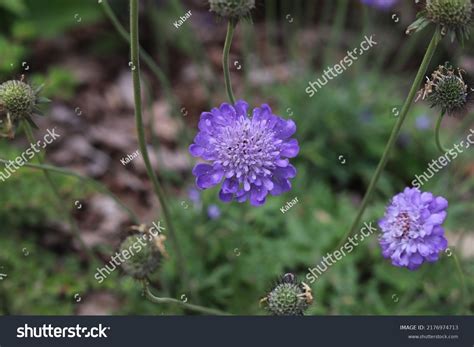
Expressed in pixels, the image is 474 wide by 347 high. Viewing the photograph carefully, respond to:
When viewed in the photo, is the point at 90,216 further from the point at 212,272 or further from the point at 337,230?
the point at 337,230

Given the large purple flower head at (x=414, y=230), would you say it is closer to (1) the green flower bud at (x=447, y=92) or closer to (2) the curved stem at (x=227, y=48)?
(1) the green flower bud at (x=447, y=92)

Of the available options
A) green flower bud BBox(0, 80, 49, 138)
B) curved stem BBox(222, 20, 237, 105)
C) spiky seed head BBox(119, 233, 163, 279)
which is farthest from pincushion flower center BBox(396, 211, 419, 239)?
green flower bud BBox(0, 80, 49, 138)

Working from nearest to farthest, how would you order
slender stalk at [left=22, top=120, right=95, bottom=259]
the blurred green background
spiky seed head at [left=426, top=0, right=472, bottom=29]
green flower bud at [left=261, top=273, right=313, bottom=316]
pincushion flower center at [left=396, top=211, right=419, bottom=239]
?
spiky seed head at [left=426, top=0, right=472, bottom=29]
green flower bud at [left=261, top=273, right=313, bottom=316]
pincushion flower center at [left=396, top=211, right=419, bottom=239]
slender stalk at [left=22, top=120, right=95, bottom=259]
the blurred green background

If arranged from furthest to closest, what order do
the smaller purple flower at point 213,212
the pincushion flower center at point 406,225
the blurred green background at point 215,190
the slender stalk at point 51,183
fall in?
1. the smaller purple flower at point 213,212
2. the blurred green background at point 215,190
3. the slender stalk at point 51,183
4. the pincushion flower center at point 406,225

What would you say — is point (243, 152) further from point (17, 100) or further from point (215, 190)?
point (215, 190)

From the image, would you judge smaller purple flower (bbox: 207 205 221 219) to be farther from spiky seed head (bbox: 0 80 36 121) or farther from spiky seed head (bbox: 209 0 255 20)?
spiky seed head (bbox: 209 0 255 20)

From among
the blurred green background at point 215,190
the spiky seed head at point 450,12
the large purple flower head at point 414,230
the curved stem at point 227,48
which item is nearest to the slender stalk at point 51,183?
the blurred green background at point 215,190

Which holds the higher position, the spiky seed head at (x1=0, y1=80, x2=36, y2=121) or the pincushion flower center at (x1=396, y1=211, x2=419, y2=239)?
the spiky seed head at (x1=0, y1=80, x2=36, y2=121)
